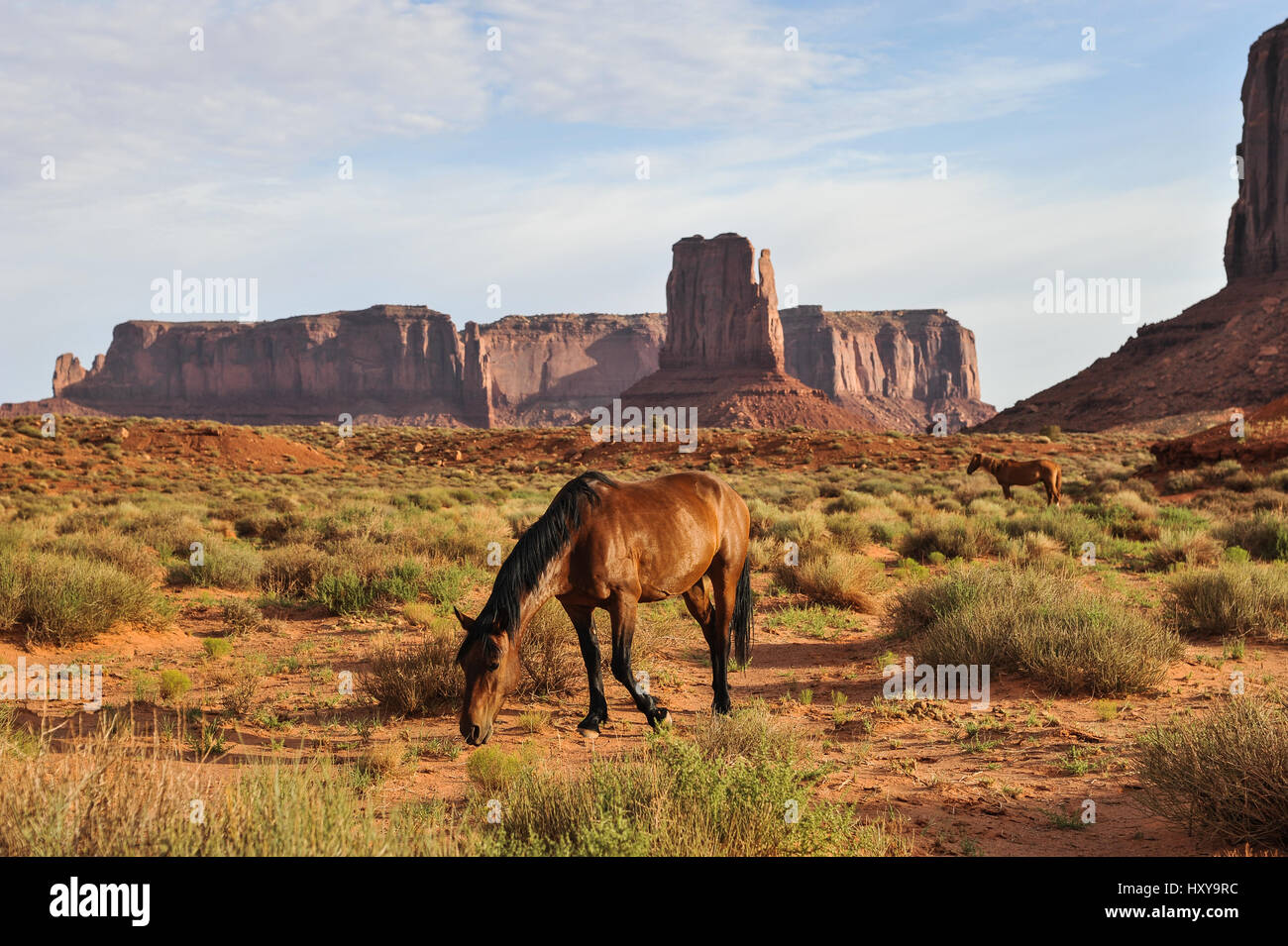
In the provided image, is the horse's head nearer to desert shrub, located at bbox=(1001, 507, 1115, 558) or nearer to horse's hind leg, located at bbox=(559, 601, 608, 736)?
horse's hind leg, located at bbox=(559, 601, 608, 736)

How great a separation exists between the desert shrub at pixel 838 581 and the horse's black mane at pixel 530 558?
6.25 metres

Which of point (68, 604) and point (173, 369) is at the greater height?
point (173, 369)

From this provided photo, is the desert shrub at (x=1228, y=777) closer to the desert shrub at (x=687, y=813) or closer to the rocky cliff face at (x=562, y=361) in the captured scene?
the desert shrub at (x=687, y=813)

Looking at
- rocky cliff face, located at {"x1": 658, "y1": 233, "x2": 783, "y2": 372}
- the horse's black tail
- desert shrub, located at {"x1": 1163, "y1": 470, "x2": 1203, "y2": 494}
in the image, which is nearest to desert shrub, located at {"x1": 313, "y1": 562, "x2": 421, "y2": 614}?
the horse's black tail

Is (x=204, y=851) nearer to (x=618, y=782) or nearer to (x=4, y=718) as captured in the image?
(x=618, y=782)

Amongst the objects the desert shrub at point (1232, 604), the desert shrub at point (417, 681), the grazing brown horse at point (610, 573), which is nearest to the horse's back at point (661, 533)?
the grazing brown horse at point (610, 573)

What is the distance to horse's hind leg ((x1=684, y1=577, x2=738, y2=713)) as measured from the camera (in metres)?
6.37

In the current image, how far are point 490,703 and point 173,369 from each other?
18506cm

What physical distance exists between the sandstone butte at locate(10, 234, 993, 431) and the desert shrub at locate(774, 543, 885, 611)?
396 feet

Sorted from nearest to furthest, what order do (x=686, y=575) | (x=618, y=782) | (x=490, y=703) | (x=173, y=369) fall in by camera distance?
(x=618, y=782)
(x=490, y=703)
(x=686, y=575)
(x=173, y=369)

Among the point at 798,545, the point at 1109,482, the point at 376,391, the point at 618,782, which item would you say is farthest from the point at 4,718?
the point at 376,391

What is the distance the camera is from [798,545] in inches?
542

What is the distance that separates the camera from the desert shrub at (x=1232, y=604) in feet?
29.0

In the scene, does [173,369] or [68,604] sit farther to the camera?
[173,369]
